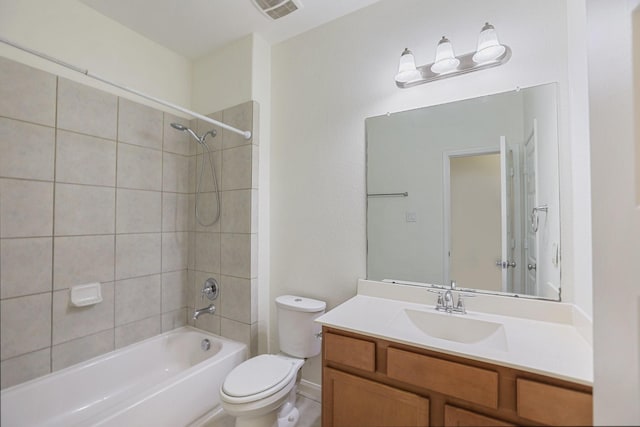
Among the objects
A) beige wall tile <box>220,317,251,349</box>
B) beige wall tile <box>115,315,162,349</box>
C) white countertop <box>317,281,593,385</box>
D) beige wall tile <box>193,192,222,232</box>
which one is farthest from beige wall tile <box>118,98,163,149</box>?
white countertop <box>317,281,593,385</box>

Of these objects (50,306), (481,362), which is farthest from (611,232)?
(50,306)

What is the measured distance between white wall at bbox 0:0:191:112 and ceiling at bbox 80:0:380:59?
9 centimetres

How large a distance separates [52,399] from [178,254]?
1052 mm

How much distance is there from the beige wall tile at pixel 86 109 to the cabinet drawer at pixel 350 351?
1.89 meters

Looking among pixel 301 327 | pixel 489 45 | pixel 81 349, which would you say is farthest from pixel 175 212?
pixel 489 45

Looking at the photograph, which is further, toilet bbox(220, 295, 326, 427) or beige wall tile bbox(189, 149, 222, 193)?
beige wall tile bbox(189, 149, 222, 193)

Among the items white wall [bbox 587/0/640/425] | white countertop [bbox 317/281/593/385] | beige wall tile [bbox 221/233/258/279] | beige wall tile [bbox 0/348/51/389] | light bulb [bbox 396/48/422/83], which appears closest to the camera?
white wall [bbox 587/0/640/425]

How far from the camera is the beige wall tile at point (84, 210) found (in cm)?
163

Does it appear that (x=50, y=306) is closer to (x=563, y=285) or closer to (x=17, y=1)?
(x=17, y=1)

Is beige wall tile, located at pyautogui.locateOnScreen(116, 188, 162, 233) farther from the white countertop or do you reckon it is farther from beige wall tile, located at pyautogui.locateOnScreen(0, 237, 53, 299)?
the white countertop

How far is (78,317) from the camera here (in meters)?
1.69

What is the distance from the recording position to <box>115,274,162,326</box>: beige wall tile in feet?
6.21

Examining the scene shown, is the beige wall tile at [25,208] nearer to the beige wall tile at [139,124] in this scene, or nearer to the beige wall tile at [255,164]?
the beige wall tile at [139,124]

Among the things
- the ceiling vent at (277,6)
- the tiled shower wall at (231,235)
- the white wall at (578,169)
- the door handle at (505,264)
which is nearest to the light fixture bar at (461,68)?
the white wall at (578,169)
